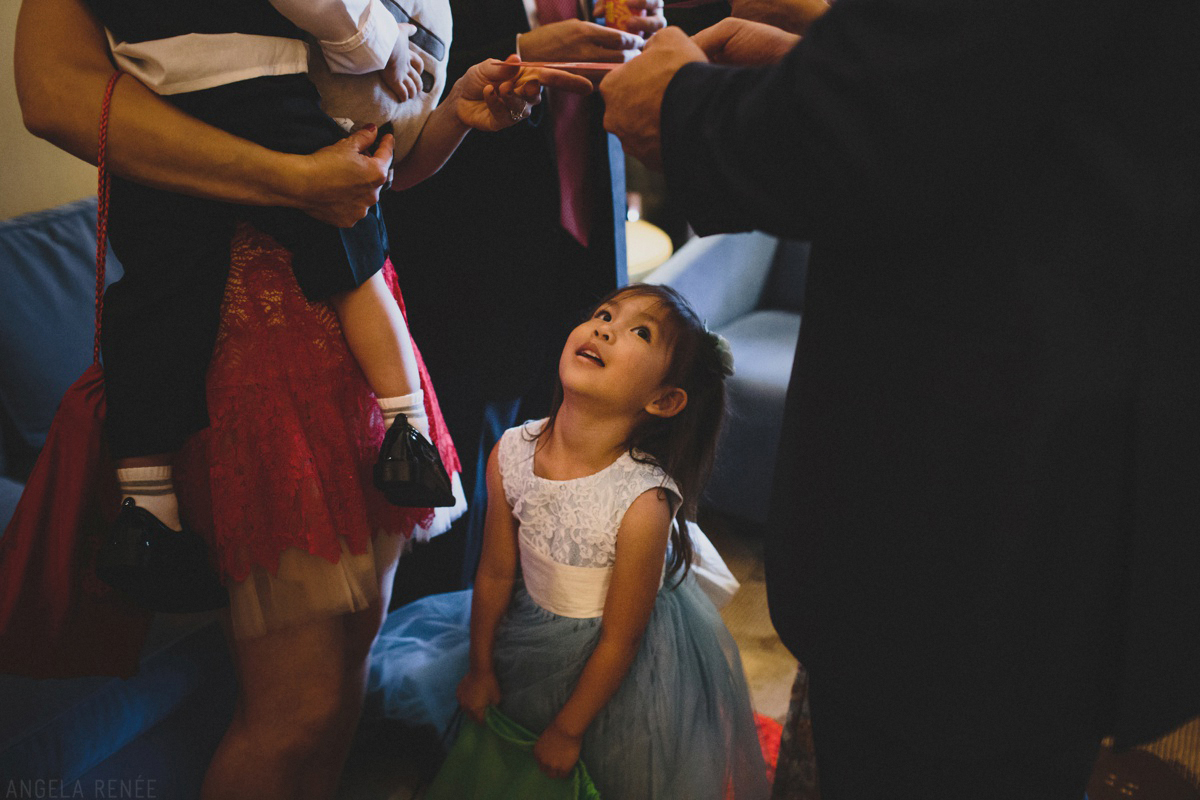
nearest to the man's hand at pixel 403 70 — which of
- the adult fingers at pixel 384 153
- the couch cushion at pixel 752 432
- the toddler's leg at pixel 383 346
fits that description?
the adult fingers at pixel 384 153

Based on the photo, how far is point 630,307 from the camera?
3.92 feet

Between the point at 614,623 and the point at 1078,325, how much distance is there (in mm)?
726

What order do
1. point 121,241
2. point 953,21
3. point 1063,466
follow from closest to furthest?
point 953,21 < point 1063,466 < point 121,241

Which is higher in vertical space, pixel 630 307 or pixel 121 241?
pixel 121 241

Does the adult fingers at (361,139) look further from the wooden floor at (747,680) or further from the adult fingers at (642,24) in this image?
the wooden floor at (747,680)

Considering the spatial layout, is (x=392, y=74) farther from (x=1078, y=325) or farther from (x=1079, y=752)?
(x=1079, y=752)

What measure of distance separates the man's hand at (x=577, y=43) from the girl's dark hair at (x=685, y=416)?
1.18 ft

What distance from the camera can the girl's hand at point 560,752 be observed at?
1156mm

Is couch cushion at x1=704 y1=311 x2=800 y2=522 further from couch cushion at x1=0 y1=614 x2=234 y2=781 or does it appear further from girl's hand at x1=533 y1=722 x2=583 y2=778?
couch cushion at x1=0 y1=614 x2=234 y2=781

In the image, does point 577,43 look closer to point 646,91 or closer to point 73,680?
point 646,91

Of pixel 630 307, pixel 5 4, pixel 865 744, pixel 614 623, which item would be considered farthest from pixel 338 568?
pixel 5 4

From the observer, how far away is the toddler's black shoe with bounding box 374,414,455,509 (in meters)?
0.98

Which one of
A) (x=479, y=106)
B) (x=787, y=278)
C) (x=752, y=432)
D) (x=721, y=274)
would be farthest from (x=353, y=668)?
(x=787, y=278)

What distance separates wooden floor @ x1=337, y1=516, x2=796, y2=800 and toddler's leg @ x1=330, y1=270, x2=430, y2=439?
0.76 m
